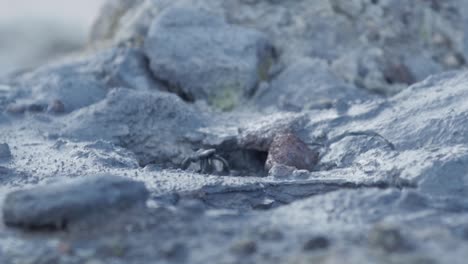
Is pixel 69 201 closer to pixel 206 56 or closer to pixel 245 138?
pixel 245 138

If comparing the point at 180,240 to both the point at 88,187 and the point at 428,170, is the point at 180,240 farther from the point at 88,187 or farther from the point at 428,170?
the point at 428,170

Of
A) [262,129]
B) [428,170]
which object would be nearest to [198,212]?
[428,170]

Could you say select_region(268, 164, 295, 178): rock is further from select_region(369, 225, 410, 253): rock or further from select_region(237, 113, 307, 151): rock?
select_region(369, 225, 410, 253): rock

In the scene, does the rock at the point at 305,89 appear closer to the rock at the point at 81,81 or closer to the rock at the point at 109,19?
the rock at the point at 81,81

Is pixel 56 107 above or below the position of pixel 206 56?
below

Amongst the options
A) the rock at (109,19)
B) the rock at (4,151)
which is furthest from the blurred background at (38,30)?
the rock at (4,151)

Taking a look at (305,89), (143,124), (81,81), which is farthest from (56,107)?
(305,89)
